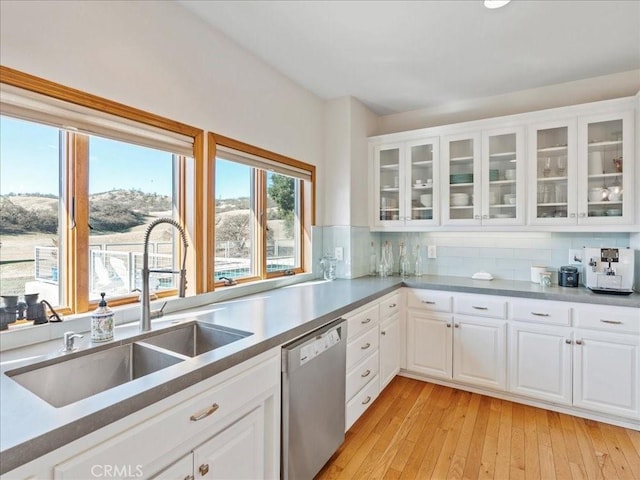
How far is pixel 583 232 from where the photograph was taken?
2740 millimetres

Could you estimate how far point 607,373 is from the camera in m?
2.30

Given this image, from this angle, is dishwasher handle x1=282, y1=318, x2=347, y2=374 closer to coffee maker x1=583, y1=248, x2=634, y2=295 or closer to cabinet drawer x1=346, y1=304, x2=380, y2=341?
cabinet drawer x1=346, y1=304, x2=380, y2=341

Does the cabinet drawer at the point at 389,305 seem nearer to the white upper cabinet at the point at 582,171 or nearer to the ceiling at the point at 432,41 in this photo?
the white upper cabinet at the point at 582,171

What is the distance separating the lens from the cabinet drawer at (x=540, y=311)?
7.95 ft

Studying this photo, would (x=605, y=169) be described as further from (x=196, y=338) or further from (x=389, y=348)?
(x=196, y=338)

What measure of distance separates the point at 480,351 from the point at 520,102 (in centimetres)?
217

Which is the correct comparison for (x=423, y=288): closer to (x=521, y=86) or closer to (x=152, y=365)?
(x=521, y=86)

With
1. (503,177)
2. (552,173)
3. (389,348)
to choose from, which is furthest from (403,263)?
(552,173)

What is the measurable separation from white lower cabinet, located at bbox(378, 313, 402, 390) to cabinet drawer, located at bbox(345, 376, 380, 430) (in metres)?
0.14

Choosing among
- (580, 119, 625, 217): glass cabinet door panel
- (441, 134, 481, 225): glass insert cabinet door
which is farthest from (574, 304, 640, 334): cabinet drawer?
(441, 134, 481, 225): glass insert cabinet door

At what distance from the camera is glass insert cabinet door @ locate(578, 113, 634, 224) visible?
2.46 meters

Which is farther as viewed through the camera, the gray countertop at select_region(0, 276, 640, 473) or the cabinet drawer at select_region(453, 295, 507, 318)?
the cabinet drawer at select_region(453, 295, 507, 318)

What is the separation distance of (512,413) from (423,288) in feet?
3.53

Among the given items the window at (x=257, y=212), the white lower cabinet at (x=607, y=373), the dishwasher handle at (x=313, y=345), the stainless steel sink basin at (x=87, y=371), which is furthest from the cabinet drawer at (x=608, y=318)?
the stainless steel sink basin at (x=87, y=371)
